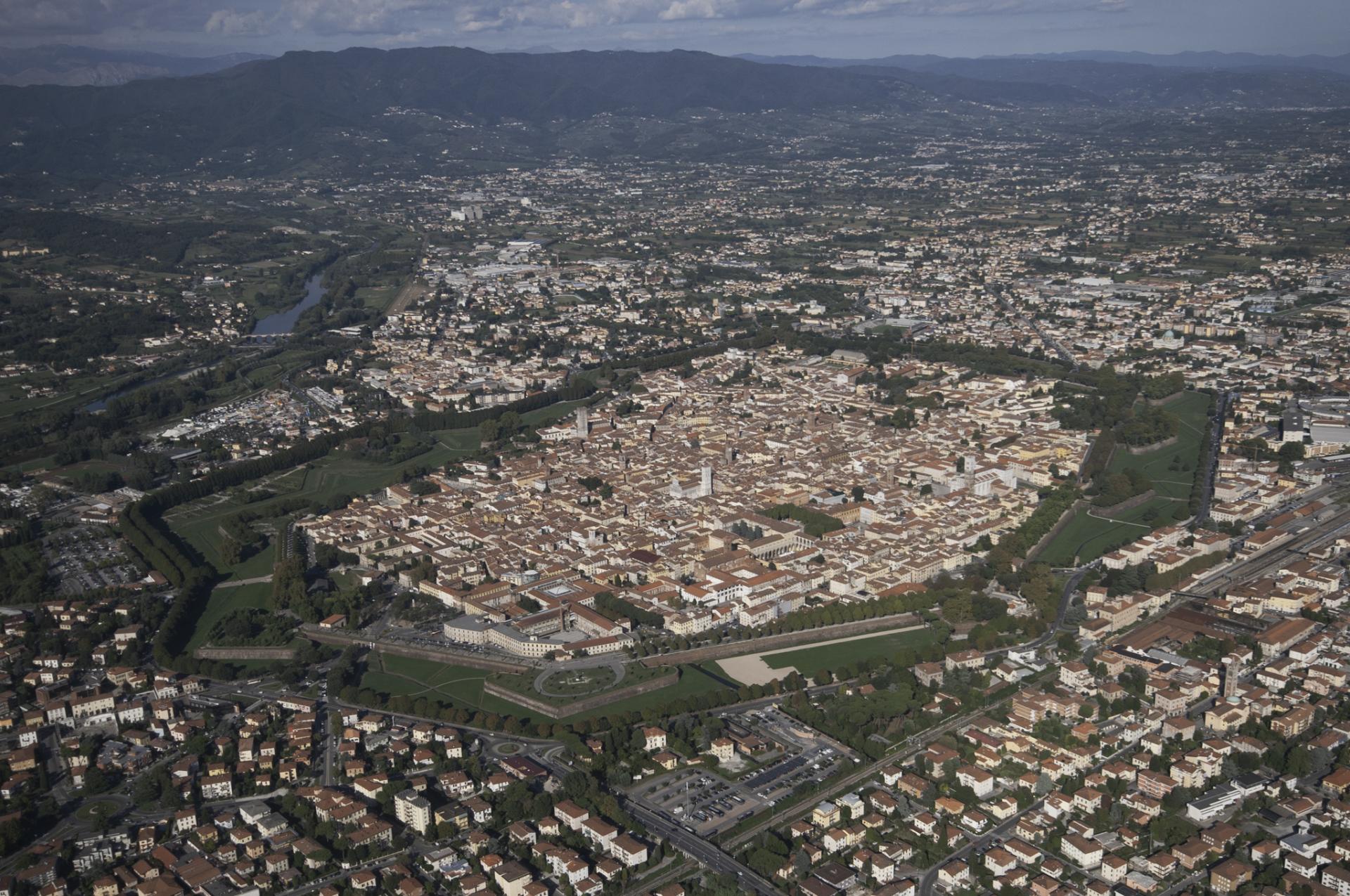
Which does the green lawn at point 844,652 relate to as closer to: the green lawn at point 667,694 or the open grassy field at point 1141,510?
the green lawn at point 667,694

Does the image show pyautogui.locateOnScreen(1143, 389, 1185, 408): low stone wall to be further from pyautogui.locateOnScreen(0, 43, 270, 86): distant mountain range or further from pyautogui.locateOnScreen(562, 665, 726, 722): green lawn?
pyautogui.locateOnScreen(0, 43, 270, 86): distant mountain range

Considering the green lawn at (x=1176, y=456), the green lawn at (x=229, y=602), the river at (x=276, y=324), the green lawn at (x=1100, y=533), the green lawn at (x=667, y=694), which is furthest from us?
the river at (x=276, y=324)

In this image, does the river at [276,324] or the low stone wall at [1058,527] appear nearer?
the low stone wall at [1058,527]

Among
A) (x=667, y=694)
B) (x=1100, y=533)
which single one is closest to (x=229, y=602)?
(x=667, y=694)

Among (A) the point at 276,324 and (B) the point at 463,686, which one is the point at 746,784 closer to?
(B) the point at 463,686

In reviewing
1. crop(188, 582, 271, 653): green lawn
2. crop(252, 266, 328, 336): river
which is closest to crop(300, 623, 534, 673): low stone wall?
crop(188, 582, 271, 653): green lawn

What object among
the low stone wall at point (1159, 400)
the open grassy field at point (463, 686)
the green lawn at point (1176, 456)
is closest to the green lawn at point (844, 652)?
the open grassy field at point (463, 686)
